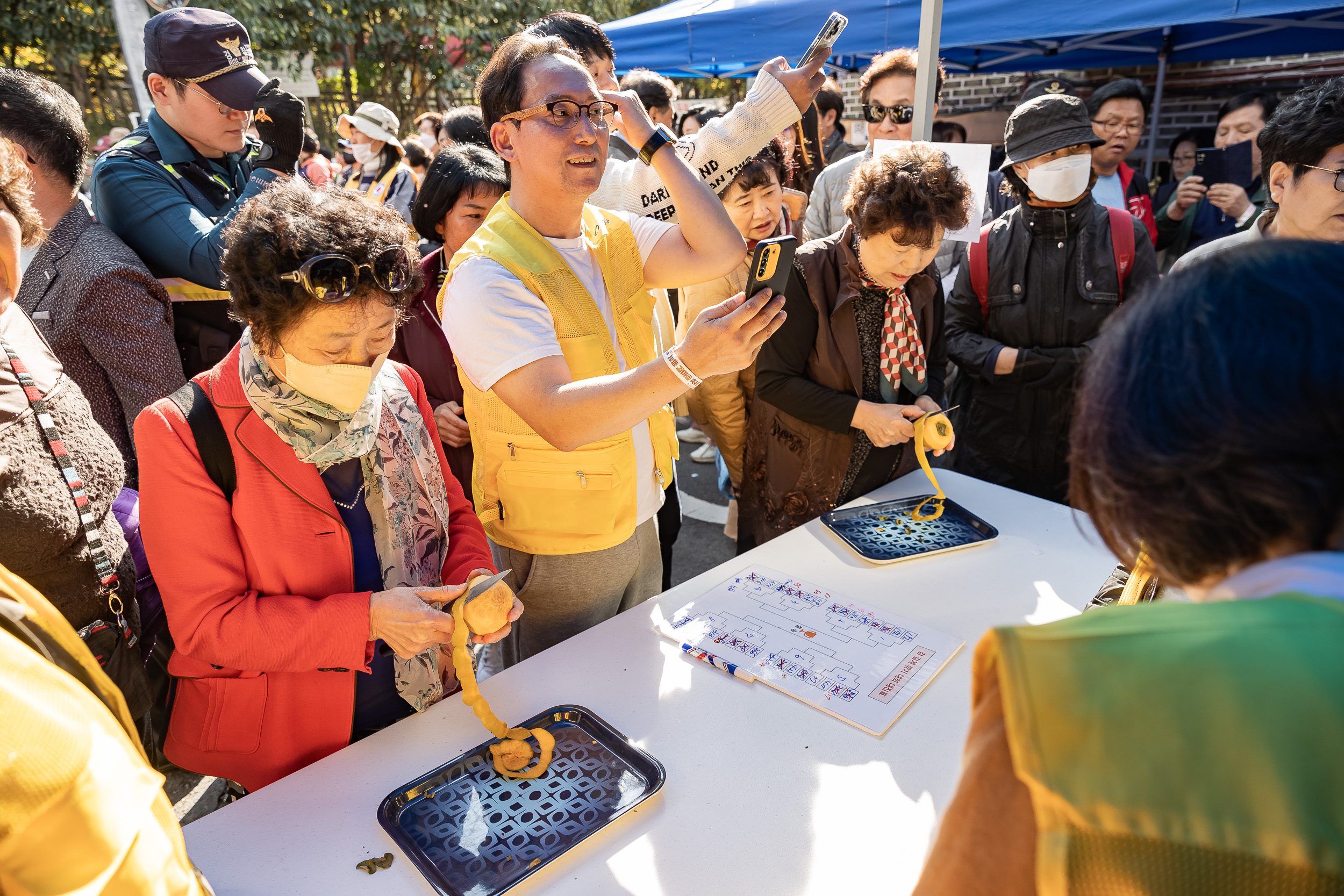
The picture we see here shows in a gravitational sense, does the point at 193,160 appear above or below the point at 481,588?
above

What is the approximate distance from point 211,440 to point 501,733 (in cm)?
74

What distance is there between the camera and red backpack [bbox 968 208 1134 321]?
267cm

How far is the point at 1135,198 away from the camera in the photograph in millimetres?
4094

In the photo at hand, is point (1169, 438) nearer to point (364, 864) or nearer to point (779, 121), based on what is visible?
point (364, 864)

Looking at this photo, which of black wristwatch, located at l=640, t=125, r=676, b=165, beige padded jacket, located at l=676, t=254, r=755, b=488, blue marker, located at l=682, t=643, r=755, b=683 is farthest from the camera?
beige padded jacket, located at l=676, t=254, r=755, b=488

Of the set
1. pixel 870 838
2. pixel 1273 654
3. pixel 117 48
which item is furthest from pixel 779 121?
pixel 117 48

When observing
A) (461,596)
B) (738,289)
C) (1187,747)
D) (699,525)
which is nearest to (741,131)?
(738,289)

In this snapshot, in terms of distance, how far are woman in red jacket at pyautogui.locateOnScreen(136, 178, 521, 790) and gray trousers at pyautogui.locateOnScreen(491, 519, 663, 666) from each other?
33 cm

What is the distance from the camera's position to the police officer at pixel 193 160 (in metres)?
2.33

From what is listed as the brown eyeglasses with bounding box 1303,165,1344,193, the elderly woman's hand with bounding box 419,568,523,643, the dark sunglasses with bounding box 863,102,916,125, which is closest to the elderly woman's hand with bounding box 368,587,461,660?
the elderly woman's hand with bounding box 419,568,523,643

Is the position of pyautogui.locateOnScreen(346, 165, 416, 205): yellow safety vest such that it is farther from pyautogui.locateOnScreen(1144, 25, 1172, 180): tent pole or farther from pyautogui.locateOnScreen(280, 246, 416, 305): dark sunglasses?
pyautogui.locateOnScreen(1144, 25, 1172, 180): tent pole

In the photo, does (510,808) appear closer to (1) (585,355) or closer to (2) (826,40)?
(1) (585,355)

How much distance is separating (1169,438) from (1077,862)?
0.32 m

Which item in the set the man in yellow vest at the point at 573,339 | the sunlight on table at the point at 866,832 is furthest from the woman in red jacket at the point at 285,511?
the sunlight on table at the point at 866,832
